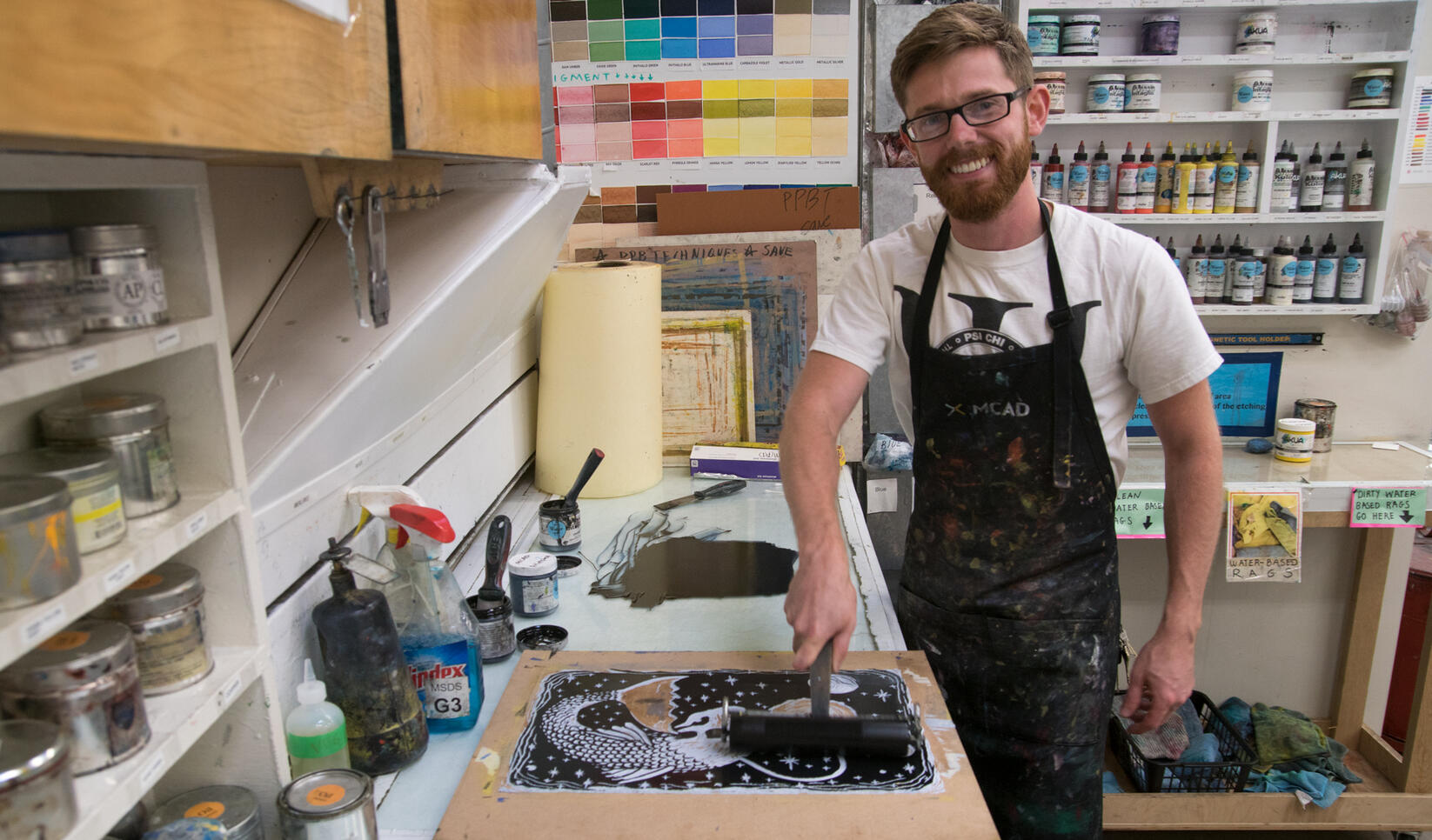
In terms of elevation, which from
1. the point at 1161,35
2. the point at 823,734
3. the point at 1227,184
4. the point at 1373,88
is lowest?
the point at 823,734

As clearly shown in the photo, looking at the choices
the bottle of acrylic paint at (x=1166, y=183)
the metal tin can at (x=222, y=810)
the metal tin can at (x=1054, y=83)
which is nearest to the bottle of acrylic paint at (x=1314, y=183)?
the bottle of acrylic paint at (x=1166, y=183)

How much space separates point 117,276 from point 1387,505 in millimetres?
2723

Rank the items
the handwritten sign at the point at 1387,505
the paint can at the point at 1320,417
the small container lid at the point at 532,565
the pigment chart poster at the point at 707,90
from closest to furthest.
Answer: the small container lid at the point at 532,565 → the handwritten sign at the point at 1387,505 → the pigment chart poster at the point at 707,90 → the paint can at the point at 1320,417

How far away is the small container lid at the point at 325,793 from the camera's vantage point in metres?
0.87

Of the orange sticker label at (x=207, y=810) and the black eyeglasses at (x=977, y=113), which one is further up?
the black eyeglasses at (x=977, y=113)

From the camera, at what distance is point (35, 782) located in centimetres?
60

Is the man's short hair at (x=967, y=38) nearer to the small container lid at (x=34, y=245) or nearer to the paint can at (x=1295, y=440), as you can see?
the small container lid at (x=34, y=245)

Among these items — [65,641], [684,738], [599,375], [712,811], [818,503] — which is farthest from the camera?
[599,375]

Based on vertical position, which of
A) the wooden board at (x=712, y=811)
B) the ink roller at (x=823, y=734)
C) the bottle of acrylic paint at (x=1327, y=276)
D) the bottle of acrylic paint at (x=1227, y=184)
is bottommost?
the wooden board at (x=712, y=811)

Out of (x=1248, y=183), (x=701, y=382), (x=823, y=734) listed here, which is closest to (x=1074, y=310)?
(x=823, y=734)

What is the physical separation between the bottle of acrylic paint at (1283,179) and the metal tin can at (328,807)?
2608mm

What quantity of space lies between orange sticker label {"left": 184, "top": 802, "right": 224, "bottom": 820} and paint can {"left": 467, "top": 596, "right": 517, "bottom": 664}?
0.48 meters

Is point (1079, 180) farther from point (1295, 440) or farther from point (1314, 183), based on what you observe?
point (1295, 440)

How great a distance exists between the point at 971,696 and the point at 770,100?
1.66 meters
